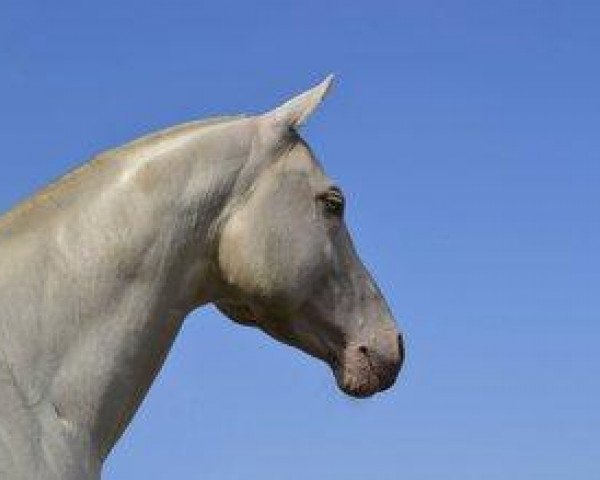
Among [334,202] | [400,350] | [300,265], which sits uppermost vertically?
[334,202]

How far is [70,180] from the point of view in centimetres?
502

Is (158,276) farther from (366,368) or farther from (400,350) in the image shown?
(400,350)

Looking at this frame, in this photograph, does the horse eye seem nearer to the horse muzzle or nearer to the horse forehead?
the horse forehead

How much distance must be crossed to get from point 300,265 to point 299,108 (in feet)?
2.30

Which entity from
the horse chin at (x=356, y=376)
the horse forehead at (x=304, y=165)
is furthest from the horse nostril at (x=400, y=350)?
the horse forehead at (x=304, y=165)

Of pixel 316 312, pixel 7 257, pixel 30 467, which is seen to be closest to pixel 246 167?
pixel 316 312

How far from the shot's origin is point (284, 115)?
5.44 m

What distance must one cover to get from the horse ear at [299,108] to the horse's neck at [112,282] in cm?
38

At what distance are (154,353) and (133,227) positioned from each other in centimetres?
46

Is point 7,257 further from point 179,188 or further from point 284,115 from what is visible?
point 284,115

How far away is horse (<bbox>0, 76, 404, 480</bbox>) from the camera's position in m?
4.59

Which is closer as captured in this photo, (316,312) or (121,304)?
(121,304)

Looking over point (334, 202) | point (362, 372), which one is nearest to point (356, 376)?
point (362, 372)

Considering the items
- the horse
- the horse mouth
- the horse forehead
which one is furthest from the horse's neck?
the horse mouth
